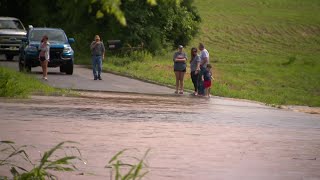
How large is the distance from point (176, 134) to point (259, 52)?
4505 centimetres

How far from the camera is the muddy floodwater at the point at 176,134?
43.8 ft

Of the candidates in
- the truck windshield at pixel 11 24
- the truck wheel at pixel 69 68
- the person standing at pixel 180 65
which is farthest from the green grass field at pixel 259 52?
the truck windshield at pixel 11 24

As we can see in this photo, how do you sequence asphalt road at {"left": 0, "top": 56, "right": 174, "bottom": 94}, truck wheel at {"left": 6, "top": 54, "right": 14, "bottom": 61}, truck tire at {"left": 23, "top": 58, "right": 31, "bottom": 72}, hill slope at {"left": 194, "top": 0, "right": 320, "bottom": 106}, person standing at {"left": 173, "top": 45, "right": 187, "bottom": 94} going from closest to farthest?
person standing at {"left": 173, "top": 45, "right": 187, "bottom": 94} → asphalt road at {"left": 0, "top": 56, "right": 174, "bottom": 94} → truck tire at {"left": 23, "top": 58, "right": 31, "bottom": 72} → hill slope at {"left": 194, "top": 0, "right": 320, "bottom": 106} → truck wheel at {"left": 6, "top": 54, "right": 14, "bottom": 61}

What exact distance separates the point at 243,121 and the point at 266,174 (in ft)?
27.2

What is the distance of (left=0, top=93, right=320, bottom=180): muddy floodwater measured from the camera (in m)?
13.3

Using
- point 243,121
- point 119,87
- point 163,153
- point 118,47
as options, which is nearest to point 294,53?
point 118,47

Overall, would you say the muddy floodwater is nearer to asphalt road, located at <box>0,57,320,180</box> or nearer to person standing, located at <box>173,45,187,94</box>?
asphalt road, located at <box>0,57,320,180</box>

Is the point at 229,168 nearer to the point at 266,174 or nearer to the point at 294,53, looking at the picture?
the point at 266,174

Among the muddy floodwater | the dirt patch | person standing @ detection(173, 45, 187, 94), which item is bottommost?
the dirt patch

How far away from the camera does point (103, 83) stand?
106ft

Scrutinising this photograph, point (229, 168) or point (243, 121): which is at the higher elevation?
point (229, 168)

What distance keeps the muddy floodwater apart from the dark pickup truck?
61.1 feet

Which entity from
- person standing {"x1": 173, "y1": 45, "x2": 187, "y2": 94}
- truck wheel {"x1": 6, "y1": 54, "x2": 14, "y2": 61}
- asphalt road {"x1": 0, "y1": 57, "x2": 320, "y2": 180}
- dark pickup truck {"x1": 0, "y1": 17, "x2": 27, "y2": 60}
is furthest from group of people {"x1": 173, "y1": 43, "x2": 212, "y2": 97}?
truck wheel {"x1": 6, "y1": 54, "x2": 14, "y2": 61}

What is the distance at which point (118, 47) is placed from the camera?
4891cm
